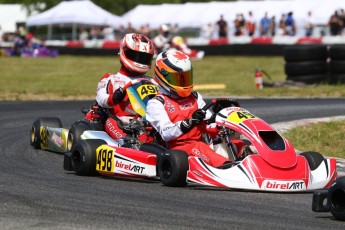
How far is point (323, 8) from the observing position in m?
34.9

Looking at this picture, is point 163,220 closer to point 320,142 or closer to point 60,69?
point 320,142

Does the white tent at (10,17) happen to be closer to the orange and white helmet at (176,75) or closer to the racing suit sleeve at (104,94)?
the racing suit sleeve at (104,94)

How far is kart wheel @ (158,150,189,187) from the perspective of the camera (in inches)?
306

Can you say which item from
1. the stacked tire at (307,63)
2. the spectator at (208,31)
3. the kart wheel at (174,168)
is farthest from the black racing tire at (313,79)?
the spectator at (208,31)

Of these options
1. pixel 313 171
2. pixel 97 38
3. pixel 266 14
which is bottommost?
pixel 97 38

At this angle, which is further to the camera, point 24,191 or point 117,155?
point 117,155

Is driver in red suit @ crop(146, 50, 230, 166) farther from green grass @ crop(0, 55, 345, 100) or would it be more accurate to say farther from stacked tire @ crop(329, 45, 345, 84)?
stacked tire @ crop(329, 45, 345, 84)

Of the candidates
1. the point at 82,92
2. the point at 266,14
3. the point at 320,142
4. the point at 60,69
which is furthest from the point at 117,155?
the point at 266,14

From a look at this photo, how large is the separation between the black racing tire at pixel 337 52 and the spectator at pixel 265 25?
14.5 meters

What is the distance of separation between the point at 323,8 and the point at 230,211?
1147 inches

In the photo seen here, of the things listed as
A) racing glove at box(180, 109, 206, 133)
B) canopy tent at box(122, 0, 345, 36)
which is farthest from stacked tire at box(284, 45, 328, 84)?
canopy tent at box(122, 0, 345, 36)

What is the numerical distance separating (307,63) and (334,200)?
558 inches

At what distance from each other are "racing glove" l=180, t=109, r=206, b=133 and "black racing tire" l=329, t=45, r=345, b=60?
11662mm

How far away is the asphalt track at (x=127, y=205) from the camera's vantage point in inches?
236
